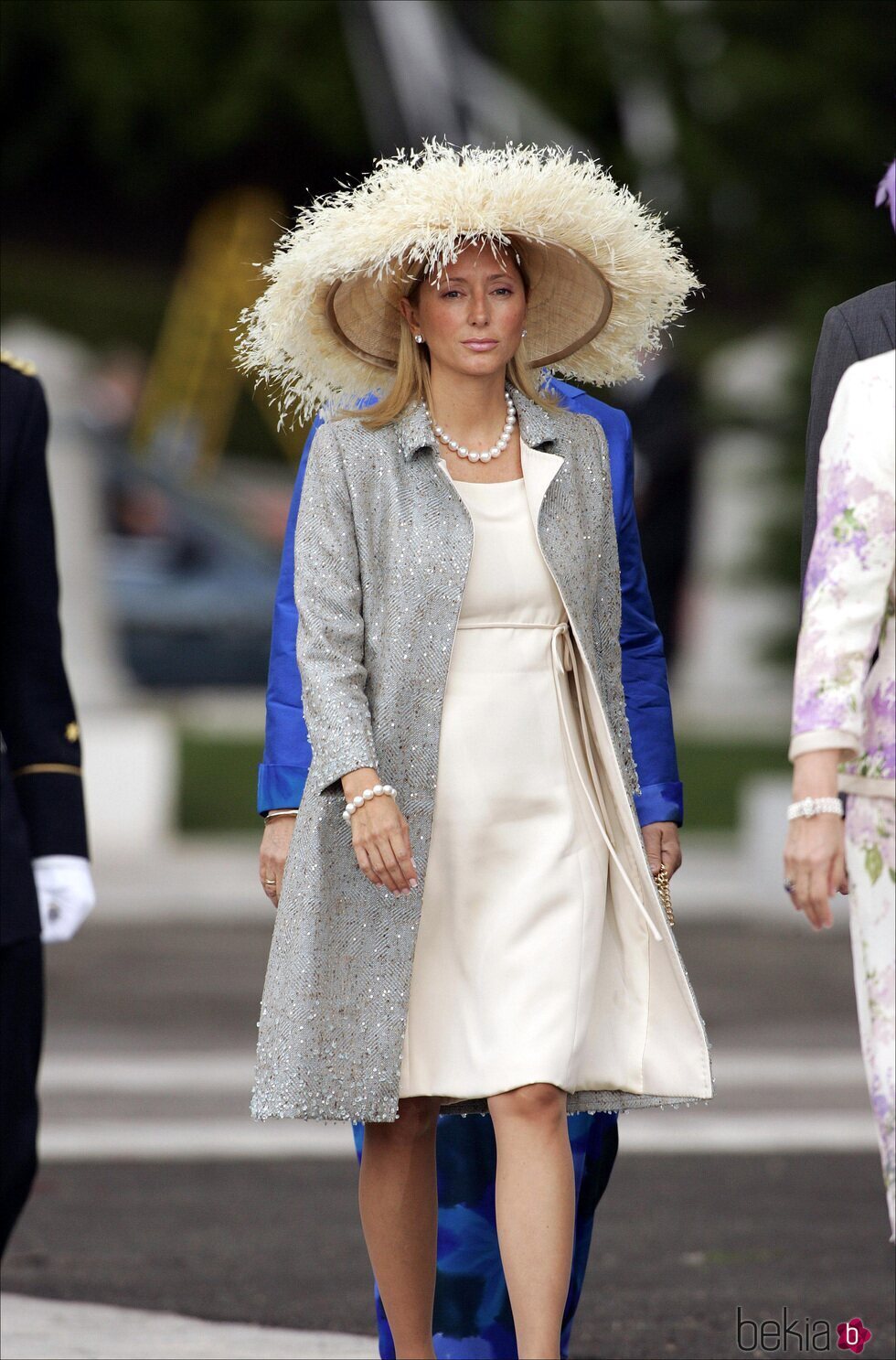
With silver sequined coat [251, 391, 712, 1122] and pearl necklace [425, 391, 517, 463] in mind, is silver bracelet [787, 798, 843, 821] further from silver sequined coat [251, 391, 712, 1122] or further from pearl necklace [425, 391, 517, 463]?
pearl necklace [425, 391, 517, 463]

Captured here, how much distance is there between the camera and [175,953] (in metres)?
10.4

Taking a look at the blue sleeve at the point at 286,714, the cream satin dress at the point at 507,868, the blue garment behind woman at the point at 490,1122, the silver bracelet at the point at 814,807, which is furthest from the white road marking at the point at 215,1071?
the silver bracelet at the point at 814,807

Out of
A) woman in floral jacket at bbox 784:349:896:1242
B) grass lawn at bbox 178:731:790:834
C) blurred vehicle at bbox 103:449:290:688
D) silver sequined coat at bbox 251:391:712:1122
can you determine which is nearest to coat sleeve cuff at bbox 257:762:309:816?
silver sequined coat at bbox 251:391:712:1122

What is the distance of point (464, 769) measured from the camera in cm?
362

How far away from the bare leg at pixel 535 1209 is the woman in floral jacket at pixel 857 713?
595 mm

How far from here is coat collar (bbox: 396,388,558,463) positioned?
12.2 feet

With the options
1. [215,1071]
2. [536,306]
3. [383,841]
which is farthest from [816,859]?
[215,1071]

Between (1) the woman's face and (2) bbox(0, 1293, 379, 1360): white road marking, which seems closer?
(1) the woman's face

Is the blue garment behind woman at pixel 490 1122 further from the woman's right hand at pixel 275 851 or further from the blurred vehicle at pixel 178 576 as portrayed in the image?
the blurred vehicle at pixel 178 576

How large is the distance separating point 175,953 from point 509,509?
688cm

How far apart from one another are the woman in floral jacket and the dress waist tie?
0.57 metres

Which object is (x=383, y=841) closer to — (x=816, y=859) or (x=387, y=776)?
(x=387, y=776)

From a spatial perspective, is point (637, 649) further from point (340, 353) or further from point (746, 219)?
point (746, 219)

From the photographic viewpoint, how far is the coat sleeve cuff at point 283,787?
3.83 m
